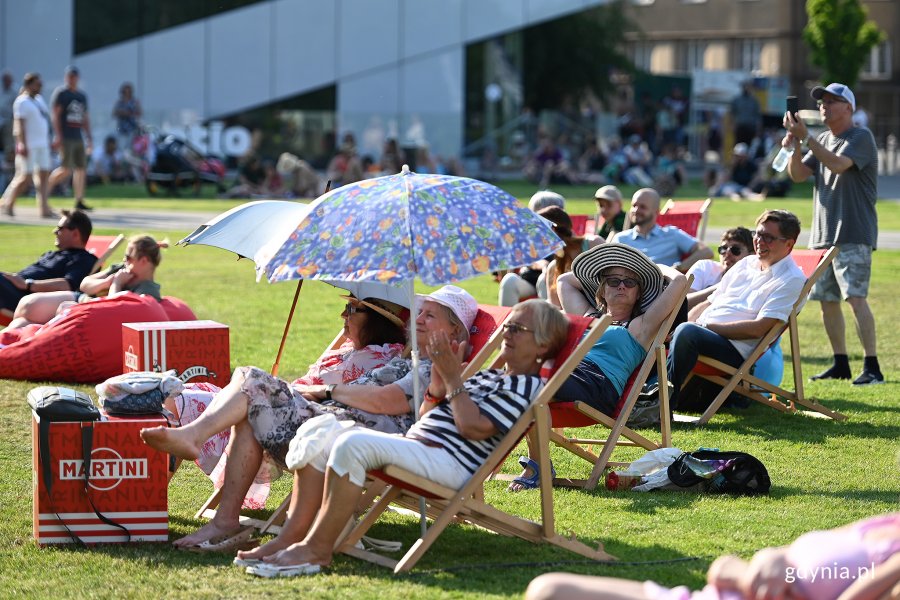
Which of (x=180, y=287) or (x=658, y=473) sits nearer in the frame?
(x=658, y=473)

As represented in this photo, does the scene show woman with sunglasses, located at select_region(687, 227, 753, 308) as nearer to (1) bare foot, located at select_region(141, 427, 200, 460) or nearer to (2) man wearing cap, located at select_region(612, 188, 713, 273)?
(2) man wearing cap, located at select_region(612, 188, 713, 273)

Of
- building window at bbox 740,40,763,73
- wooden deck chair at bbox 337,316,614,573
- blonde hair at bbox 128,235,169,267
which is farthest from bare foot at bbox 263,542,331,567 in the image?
building window at bbox 740,40,763,73

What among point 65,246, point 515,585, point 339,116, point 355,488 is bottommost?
point 515,585

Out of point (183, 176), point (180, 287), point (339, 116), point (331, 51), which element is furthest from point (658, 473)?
point (331, 51)

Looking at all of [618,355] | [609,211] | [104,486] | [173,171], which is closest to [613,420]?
[618,355]

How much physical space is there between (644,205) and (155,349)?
406cm

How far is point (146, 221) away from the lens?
20125mm

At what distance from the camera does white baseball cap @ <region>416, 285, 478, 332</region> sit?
5.97 meters

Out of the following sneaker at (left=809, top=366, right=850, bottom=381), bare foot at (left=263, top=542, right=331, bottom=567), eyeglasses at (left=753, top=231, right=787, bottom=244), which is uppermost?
eyeglasses at (left=753, top=231, right=787, bottom=244)

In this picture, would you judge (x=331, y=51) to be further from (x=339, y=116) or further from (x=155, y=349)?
(x=155, y=349)

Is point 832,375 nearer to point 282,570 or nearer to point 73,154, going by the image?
point 282,570

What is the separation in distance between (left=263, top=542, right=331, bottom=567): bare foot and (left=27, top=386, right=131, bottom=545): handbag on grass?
0.78m

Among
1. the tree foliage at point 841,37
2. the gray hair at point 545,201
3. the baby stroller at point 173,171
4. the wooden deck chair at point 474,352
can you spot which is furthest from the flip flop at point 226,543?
the tree foliage at point 841,37

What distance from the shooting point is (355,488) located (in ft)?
16.1
